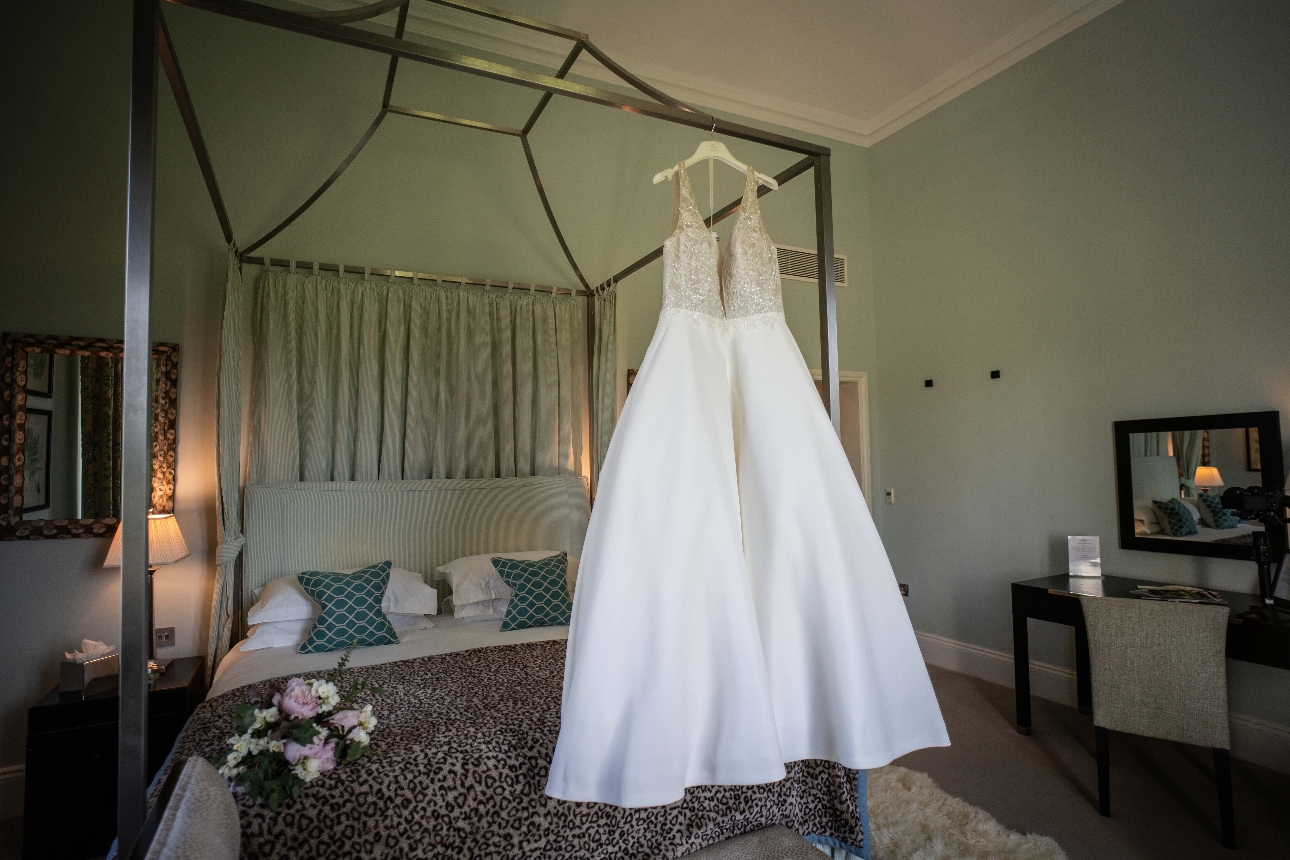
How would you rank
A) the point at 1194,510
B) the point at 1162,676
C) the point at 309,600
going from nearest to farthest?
the point at 1162,676 < the point at 309,600 < the point at 1194,510

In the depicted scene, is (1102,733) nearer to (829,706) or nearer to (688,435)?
(829,706)

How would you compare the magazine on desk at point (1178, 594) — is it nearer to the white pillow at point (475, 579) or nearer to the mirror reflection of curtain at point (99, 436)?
the white pillow at point (475, 579)

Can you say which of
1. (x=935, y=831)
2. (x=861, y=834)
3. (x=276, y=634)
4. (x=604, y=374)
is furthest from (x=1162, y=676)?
(x=276, y=634)

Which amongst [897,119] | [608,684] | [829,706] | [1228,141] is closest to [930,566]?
[1228,141]

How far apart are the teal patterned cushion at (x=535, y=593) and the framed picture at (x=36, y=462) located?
201 centimetres

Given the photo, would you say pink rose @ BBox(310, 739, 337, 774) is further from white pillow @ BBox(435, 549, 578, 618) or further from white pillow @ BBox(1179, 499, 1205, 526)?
white pillow @ BBox(1179, 499, 1205, 526)

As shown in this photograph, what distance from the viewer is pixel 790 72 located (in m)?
4.54

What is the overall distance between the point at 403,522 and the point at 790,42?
3.68 meters

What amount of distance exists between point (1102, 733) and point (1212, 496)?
4.60ft

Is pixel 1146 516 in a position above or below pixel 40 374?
below

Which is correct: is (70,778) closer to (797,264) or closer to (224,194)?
(224,194)

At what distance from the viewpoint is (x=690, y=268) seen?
1.60 m

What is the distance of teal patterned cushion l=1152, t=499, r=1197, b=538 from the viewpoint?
336 centimetres

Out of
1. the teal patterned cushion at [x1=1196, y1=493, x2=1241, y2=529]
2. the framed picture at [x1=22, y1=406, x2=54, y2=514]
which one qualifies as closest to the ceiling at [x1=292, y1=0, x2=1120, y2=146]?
the framed picture at [x1=22, y1=406, x2=54, y2=514]
